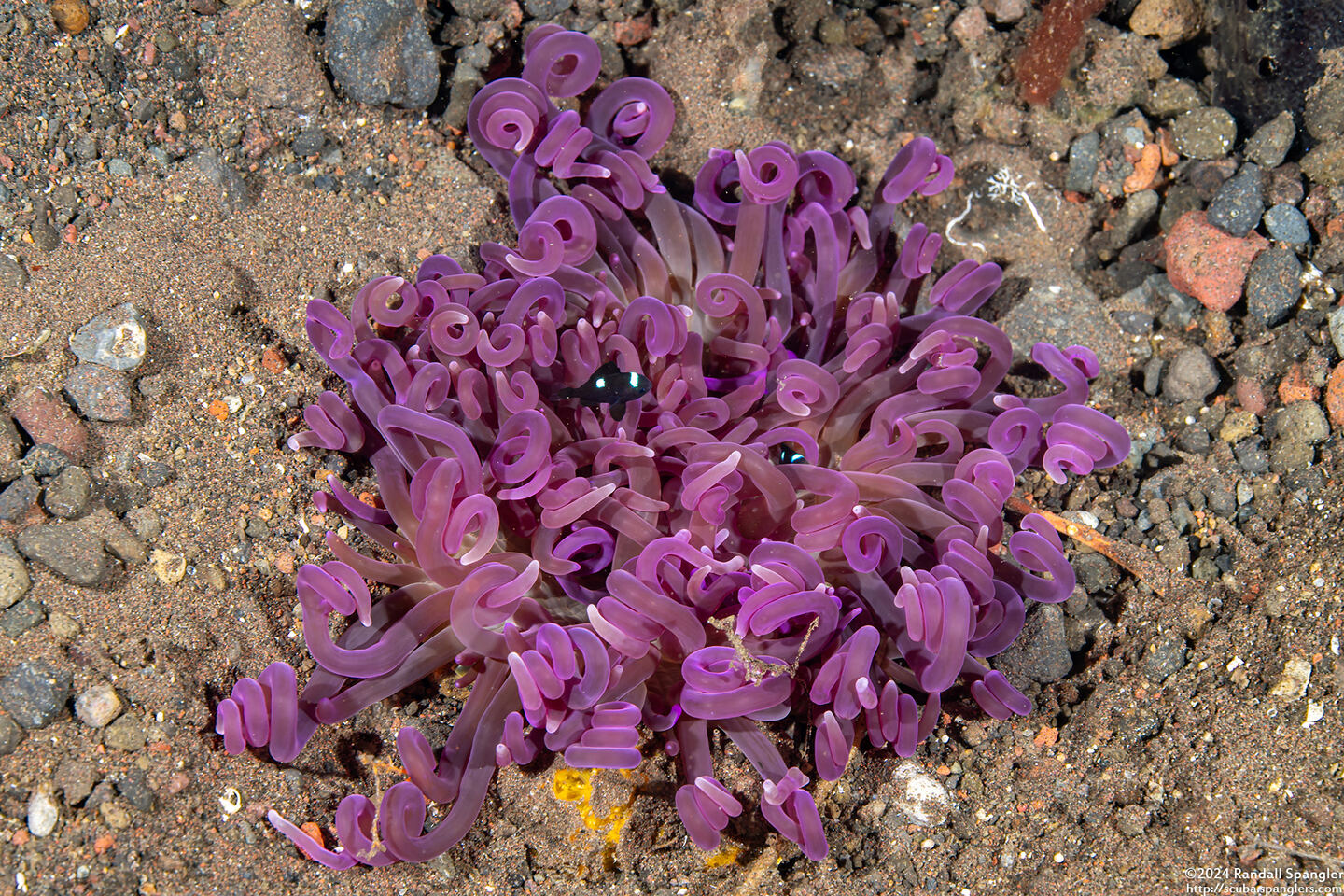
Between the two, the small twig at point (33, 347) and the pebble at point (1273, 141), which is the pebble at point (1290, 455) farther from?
the small twig at point (33, 347)

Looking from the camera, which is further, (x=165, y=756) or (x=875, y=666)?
(x=875, y=666)

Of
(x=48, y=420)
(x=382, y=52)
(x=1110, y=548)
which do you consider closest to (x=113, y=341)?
(x=48, y=420)

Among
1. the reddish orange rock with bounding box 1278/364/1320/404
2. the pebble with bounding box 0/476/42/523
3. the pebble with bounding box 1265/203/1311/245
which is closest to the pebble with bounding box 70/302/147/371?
the pebble with bounding box 0/476/42/523

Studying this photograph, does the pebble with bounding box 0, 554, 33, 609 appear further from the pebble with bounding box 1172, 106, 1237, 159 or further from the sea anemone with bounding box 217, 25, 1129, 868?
the pebble with bounding box 1172, 106, 1237, 159

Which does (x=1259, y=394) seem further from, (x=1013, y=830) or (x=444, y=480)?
(x=444, y=480)

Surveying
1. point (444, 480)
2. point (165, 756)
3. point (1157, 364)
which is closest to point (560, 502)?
point (444, 480)

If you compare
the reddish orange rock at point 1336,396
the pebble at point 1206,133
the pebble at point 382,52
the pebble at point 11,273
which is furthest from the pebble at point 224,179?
the reddish orange rock at point 1336,396
